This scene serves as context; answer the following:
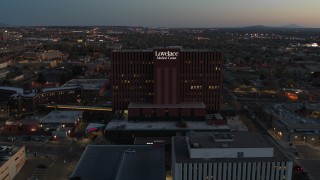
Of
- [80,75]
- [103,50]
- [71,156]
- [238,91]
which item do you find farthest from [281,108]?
[103,50]

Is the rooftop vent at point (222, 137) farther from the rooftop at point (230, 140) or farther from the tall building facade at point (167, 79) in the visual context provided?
the tall building facade at point (167, 79)

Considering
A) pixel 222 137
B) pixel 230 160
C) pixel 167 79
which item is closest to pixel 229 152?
pixel 230 160

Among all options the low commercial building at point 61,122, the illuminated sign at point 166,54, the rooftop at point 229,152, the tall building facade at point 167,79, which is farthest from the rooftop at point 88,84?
the rooftop at point 229,152

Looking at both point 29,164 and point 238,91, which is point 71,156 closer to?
point 29,164

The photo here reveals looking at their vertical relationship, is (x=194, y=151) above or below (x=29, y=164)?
above

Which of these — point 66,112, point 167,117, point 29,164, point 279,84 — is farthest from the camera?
point 279,84

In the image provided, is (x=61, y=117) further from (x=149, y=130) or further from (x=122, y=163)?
(x=122, y=163)
